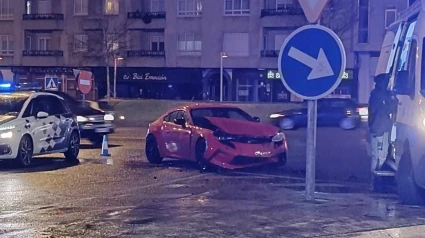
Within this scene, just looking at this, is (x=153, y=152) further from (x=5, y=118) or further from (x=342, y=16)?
(x=342, y=16)

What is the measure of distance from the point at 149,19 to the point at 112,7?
11.4 feet

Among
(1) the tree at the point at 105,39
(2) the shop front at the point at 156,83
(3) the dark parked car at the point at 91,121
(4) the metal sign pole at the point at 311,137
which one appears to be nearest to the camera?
(4) the metal sign pole at the point at 311,137

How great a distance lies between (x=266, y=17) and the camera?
58.2m

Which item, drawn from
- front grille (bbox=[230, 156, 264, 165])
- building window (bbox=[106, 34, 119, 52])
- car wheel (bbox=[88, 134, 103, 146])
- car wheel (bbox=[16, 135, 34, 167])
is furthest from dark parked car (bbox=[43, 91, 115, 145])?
building window (bbox=[106, 34, 119, 52])

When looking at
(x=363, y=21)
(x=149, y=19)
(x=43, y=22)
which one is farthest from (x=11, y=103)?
(x=43, y=22)

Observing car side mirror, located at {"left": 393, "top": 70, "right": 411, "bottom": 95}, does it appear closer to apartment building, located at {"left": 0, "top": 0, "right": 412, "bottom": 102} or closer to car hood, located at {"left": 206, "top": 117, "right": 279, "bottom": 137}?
car hood, located at {"left": 206, "top": 117, "right": 279, "bottom": 137}

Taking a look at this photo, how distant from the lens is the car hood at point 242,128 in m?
16.1

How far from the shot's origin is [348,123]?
126 ft

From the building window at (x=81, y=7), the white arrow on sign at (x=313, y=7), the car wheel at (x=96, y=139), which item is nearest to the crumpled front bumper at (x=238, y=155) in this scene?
the white arrow on sign at (x=313, y=7)

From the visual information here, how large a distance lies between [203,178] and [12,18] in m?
54.0

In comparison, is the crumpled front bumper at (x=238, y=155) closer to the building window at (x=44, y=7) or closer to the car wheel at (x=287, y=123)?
the car wheel at (x=287, y=123)

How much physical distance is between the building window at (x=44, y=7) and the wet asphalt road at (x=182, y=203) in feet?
160

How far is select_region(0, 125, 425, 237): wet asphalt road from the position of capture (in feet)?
28.9

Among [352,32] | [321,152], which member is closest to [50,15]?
[352,32]
